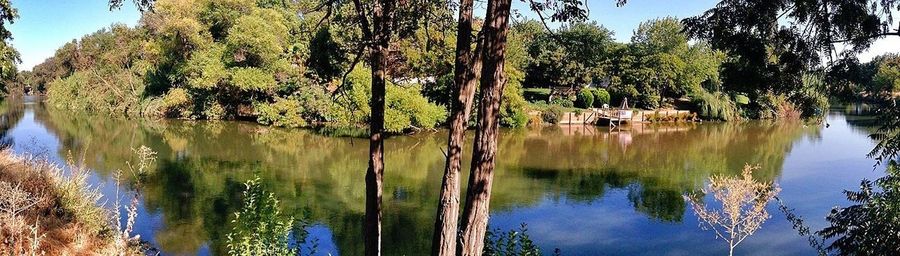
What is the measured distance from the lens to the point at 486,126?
4.57 m

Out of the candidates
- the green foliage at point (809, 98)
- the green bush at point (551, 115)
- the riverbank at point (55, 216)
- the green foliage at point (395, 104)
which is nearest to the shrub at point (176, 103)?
the green foliage at point (395, 104)

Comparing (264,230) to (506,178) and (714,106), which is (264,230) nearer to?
(506,178)

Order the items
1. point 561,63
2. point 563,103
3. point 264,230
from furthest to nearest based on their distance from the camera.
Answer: point 561,63 < point 563,103 < point 264,230

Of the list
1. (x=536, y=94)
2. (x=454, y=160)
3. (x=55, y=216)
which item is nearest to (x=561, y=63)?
(x=536, y=94)

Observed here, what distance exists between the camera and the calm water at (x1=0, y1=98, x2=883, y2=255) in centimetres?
1190

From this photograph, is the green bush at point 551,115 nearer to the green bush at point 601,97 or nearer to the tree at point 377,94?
the green bush at point 601,97

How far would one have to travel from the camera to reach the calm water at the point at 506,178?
11.9 metres

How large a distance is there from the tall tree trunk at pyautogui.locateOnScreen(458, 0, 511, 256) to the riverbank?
4.24 m

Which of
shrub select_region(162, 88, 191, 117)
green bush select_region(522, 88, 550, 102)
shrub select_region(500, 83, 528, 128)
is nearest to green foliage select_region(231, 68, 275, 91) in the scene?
shrub select_region(162, 88, 191, 117)

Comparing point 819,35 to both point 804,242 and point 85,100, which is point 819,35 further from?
point 85,100

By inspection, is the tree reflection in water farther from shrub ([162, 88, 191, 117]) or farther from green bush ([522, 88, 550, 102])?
green bush ([522, 88, 550, 102])

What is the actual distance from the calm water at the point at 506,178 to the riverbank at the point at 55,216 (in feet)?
4.39

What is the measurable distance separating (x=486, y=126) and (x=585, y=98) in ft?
124

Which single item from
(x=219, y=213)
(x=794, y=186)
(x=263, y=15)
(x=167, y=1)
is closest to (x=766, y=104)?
(x=794, y=186)
